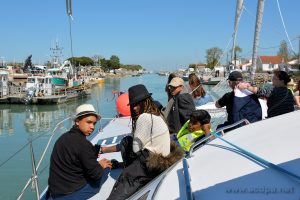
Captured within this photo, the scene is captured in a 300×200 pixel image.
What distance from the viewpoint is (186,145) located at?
4531 mm

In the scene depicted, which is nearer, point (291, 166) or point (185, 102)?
point (291, 166)

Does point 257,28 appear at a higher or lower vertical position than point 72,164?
higher

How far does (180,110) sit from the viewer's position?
5367 millimetres

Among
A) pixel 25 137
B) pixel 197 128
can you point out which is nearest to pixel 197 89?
pixel 197 128

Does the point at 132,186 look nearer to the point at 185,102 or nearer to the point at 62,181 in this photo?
the point at 62,181

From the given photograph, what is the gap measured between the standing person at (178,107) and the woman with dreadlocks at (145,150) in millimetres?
1735

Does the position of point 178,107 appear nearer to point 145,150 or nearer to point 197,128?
point 197,128

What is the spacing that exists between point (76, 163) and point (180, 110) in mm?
2250

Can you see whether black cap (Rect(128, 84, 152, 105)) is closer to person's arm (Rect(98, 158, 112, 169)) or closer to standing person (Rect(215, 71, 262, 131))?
person's arm (Rect(98, 158, 112, 169))

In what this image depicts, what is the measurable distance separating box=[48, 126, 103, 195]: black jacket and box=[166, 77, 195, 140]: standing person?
1.97 meters

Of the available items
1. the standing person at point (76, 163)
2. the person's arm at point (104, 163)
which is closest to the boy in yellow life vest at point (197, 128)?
the person's arm at point (104, 163)

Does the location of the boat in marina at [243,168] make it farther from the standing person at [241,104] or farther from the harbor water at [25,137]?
the harbor water at [25,137]

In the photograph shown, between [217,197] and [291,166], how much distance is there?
1.58 feet

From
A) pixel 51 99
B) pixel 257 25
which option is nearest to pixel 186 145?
pixel 257 25
